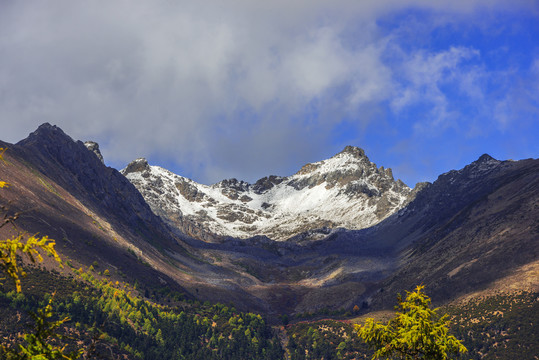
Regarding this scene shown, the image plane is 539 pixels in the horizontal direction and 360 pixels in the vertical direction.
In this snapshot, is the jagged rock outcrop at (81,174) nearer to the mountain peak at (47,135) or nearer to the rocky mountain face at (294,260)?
the mountain peak at (47,135)

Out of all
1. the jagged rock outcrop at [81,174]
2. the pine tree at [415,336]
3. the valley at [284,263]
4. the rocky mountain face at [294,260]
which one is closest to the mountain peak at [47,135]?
the jagged rock outcrop at [81,174]

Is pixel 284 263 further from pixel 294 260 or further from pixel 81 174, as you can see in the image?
pixel 81 174

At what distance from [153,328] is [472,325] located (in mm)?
51447

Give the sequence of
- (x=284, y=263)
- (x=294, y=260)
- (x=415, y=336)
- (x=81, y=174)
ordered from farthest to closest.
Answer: (x=294, y=260)
(x=284, y=263)
(x=81, y=174)
(x=415, y=336)

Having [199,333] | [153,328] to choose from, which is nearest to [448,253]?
[199,333]

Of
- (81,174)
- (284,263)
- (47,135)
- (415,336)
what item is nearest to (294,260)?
(284,263)

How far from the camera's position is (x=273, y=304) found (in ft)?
414

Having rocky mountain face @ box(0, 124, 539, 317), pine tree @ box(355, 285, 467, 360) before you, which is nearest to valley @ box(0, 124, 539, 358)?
rocky mountain face @ box(0, 124, 539, 317)

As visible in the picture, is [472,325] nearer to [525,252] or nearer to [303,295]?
[525,252]

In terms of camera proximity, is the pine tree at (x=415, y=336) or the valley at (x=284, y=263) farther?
the valley at (x=284, y=263)

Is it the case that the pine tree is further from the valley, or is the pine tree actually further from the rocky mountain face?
the rocky mountain face

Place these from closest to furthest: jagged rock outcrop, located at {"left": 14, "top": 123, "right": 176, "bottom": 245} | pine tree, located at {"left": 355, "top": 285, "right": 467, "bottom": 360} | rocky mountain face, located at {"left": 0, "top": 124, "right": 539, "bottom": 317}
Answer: pine tree, located at {"left": 355, "top": 285, "right": 467, "bottom": 360}
rocky mountain face, located at {"left": 0, "top": 124, "right": 539, "bottom": 317}
jagged rock outcrop, located at {"left": 14, "top": 123, "right": 176, "bottom": 245}

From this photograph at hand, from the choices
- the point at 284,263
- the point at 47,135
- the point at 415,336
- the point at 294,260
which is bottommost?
the point at 415,336

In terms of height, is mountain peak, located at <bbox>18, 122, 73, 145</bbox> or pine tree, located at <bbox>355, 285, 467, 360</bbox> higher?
mountain peak, located at <bbox>18, 122, 73, 145</bbox>
